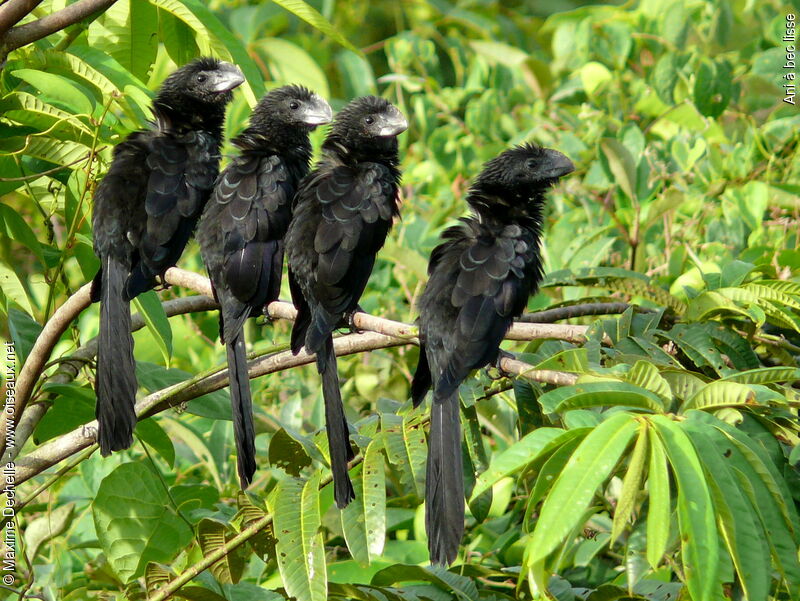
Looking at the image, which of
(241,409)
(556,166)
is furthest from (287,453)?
(556,166)

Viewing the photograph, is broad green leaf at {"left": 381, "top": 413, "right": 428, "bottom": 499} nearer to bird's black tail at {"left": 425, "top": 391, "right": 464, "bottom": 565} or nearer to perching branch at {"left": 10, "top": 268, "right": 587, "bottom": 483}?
bird's black tail at {"left": 425, "top": 391, "right": 464, "bottom": 565}

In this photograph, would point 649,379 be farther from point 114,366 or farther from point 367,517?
point 114,366

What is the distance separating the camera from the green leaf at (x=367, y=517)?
6.79 feet

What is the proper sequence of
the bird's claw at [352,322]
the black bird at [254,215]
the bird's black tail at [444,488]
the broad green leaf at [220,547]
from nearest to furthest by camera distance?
the bird's black tail at [444,488] < the broad green leaf at [220,547] < the black bird at [254,215] < the bird's claw at [352,322]

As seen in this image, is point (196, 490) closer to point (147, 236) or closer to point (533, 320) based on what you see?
point (147, 236)

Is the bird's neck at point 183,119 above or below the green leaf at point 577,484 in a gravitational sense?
above

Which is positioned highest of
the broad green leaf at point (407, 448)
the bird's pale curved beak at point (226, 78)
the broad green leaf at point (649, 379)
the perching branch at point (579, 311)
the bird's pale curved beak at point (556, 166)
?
the bird's pale curved beak at point (226, 78)

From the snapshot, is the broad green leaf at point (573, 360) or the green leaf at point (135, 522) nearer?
the broad green leaf at point (573, 360)

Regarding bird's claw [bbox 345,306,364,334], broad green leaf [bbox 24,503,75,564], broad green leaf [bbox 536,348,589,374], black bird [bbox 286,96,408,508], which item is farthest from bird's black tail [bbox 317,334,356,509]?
broad green leaf [bbox 24,503,75,564]

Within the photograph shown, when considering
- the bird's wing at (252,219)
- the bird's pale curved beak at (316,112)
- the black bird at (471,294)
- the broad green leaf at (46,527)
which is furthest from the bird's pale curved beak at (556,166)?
the broad green leaf at (46,527)

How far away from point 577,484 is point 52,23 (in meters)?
1.46

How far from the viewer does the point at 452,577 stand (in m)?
2.31

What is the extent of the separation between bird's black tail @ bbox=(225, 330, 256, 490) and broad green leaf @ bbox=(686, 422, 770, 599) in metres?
1.00

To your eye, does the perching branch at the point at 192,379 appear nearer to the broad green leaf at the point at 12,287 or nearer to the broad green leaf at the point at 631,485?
the broad green leaf at the point at 12,287
